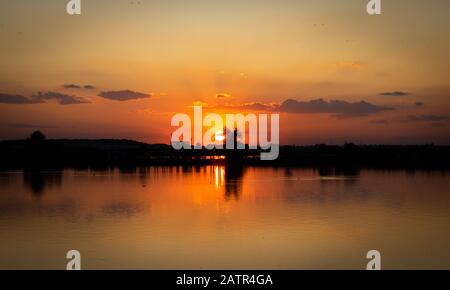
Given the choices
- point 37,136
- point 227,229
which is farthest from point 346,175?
point 37,136

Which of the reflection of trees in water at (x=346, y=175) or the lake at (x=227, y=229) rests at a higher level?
the lake at (x=227, y=229)

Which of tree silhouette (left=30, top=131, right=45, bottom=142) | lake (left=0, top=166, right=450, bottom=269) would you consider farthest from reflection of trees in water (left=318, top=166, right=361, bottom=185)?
tree silhouette (left=30, top=131, right=45, bottom=142)

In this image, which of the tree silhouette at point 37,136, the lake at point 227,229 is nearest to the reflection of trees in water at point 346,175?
the lake at point 227,229

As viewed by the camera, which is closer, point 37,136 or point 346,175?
point 346,175

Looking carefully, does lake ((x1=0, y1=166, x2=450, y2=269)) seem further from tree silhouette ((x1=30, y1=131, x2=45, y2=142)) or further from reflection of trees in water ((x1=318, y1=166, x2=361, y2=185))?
tree silhouette ((x1=30, y1=131, x2=45, y2=142))

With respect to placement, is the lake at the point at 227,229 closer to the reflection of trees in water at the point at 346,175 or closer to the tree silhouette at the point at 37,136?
the reflection of trees in water at the point at 346,175

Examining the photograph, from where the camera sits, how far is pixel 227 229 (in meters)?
19.2

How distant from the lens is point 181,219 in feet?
71.2

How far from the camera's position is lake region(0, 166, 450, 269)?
14.7 meters

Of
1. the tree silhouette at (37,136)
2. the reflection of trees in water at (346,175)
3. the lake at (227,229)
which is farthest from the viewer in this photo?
the tree silhouette at (37,136)

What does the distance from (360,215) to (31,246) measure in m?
12.6

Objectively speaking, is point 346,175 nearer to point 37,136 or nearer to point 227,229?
point 227,229

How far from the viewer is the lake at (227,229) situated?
14725 mm

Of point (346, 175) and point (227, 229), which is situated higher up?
point (227, 229)
